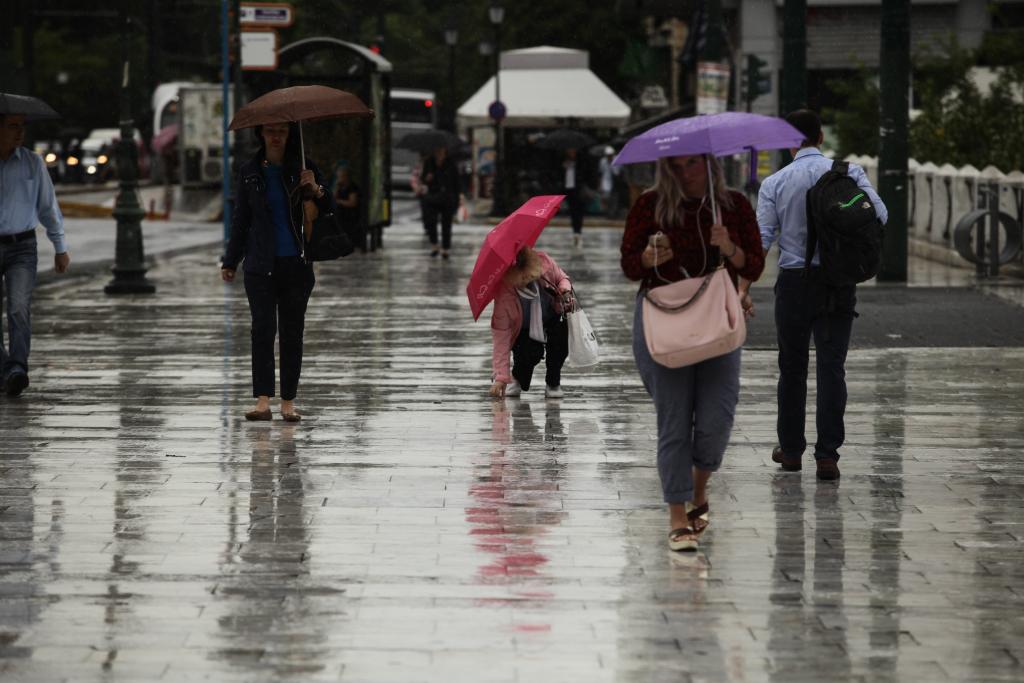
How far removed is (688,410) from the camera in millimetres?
7848

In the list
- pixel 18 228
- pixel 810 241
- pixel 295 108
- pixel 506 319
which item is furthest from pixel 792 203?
pixel 18 228

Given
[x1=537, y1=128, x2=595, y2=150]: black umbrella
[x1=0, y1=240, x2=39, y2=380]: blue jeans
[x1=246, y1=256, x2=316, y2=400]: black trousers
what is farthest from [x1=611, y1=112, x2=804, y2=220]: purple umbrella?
[x1=537, y1=128, x2=595, y2=150]: black umbrella

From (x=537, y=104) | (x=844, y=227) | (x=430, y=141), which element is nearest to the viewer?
(x=844, y=227)

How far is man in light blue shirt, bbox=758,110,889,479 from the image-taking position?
945 cm

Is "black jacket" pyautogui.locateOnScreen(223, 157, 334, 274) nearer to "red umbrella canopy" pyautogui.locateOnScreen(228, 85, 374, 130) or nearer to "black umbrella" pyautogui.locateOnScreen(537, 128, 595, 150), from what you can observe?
"red umbrella canopy" pyautogui.locateOnScreen(228, 85, 374, 130)

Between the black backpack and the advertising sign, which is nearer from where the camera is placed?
the black backpack

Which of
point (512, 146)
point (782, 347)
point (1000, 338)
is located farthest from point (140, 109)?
point (782, 347)

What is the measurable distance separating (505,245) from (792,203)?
322cm

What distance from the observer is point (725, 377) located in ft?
25.6

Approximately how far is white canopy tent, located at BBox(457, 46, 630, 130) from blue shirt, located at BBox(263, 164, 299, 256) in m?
35.0

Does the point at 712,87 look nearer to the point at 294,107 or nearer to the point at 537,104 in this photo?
the point at 294,107

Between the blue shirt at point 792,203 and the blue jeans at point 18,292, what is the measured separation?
5.27m

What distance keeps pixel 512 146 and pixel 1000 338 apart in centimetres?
3243

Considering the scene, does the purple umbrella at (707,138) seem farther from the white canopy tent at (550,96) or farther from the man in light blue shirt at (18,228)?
the white canopy tent at (550,96)
